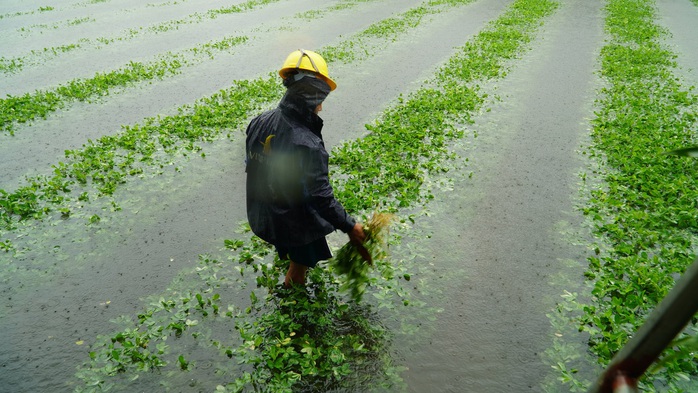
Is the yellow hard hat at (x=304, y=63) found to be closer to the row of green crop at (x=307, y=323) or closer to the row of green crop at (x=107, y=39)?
the row of green crop at (x=307, y=323)

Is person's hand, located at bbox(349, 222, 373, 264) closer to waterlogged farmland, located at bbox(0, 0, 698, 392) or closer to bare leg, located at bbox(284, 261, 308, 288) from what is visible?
waterlogged farmland, located at bbox(0, 0, 698, 392)

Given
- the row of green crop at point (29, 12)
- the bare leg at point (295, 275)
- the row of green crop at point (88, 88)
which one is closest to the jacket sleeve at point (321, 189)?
the bare leg at point (295, 275)

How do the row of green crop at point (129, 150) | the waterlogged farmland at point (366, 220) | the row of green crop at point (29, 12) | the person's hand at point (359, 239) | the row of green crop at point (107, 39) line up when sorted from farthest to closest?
1. the row of green crop at point (29, 12)
2. the row of green crop at point (107, 39)
3. the row of green crop at point (129, 150)
4. the waterlogged farmland at point (366, 220)
5. the person's hand at point (359, 239)

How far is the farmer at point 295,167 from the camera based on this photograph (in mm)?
3531

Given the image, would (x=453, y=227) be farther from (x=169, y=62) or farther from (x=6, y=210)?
(x=169, y=62)

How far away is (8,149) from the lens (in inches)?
331

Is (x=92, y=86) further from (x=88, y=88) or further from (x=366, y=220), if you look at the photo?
(x=366, y=220)

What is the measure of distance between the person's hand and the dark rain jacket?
7cm

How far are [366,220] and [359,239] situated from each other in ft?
2.83

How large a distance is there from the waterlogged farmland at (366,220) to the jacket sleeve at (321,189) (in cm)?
120

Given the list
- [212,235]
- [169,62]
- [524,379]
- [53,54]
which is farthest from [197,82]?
[524,379]

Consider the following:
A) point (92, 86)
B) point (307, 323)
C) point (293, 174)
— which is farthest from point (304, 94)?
point (92, 86)

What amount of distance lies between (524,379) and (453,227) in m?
2.62

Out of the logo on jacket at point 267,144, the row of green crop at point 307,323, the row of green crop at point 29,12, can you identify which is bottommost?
the row of green crop at point 307,323
